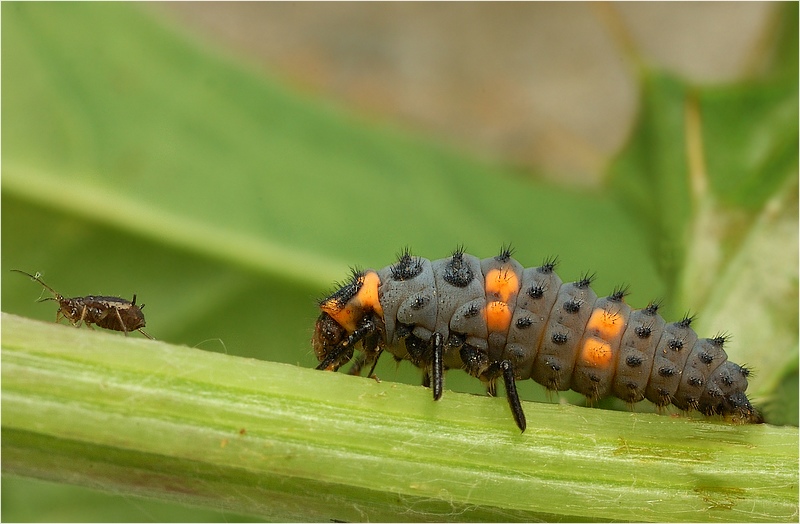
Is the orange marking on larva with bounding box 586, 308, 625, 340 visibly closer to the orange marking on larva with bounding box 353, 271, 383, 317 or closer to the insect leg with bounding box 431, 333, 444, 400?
the insect leg with bounding box 431, 333, 444, 400

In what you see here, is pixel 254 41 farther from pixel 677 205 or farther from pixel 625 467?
pixel 625 467

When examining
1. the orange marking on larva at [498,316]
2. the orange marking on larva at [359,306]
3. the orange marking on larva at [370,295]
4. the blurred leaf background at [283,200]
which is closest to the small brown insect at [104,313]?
the blurred leaf background at [283,200]

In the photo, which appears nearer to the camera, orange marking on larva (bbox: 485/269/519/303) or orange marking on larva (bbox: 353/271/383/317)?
orange marking on larva (bbox: 485/269/519/303)

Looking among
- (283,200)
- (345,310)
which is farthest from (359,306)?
(283,200)

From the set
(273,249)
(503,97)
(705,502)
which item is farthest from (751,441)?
(503,97)

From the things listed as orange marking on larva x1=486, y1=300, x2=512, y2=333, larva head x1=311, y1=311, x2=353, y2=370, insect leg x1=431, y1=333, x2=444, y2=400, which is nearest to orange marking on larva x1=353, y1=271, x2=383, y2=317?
larva head x1=311, y1=311, x2=353, y2=370
